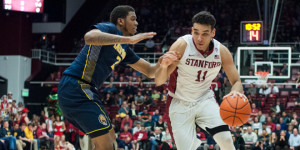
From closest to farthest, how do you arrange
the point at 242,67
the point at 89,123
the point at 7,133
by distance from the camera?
the point at 89,123 < the point at 7,133 < the point at 242,67

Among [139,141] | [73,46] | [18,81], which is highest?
[73,46]

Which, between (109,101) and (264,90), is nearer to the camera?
(264,90)

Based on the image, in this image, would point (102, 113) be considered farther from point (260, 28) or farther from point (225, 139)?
point (260, 28)

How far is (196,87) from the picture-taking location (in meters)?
5.82

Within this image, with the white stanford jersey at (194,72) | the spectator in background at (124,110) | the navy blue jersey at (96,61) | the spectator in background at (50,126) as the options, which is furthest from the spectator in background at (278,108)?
the navy blue jersey at (96,61)

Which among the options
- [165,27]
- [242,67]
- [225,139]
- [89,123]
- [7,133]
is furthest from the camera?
[165,27]

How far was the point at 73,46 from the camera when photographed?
27.5 metres

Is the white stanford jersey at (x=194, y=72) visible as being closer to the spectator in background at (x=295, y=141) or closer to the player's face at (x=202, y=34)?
the player's face at (x=202, y=34)

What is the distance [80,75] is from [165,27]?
2243 cm

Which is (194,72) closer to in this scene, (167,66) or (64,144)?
(167,66)

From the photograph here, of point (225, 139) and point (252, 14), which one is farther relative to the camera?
point (252, 14)

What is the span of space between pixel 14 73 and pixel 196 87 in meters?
18.9

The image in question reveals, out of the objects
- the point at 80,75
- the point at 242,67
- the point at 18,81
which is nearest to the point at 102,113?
the point at 80,75

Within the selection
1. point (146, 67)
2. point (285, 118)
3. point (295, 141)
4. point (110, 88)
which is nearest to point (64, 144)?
point (110, 88)
